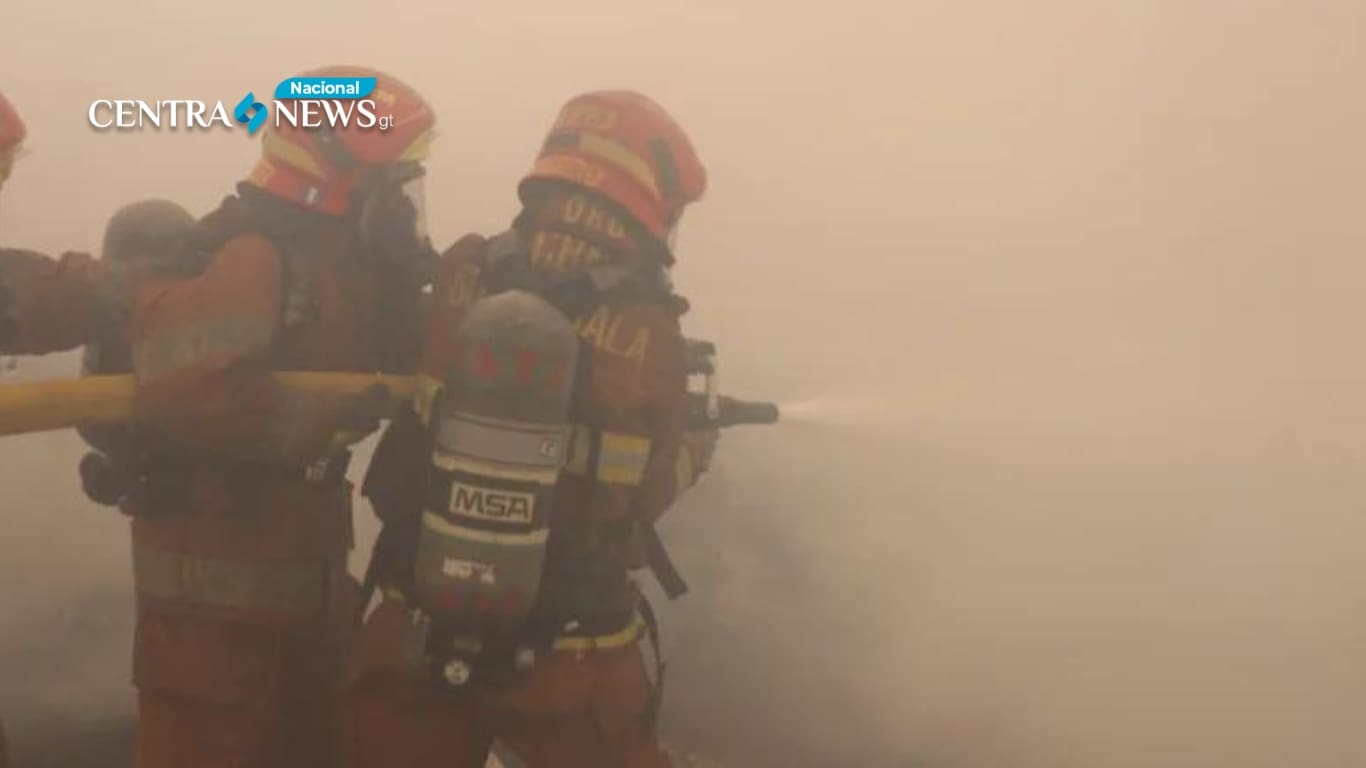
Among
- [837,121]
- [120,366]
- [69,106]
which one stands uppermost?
[837,121]

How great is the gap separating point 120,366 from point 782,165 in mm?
2540

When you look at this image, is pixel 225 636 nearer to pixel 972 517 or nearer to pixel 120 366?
pixel 120 366

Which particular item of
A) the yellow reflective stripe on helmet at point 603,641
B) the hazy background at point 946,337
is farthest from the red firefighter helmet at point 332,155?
the hazy background at point 946,337

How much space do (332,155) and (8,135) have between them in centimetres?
47

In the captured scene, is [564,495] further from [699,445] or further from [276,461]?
[276,461]

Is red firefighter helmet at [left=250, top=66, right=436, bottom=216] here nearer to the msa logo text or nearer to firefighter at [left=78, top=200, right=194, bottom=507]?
firefighter at [left=78, top=200, right=194, bottom=507]

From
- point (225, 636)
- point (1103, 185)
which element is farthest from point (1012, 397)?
point (225, 636)

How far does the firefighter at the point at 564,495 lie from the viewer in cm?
176

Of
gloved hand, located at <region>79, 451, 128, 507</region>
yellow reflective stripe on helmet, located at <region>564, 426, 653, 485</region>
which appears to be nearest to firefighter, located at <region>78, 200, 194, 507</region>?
gloved hand, located at <region>79, 451, 128, 507</region>

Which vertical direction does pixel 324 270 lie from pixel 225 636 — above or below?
above

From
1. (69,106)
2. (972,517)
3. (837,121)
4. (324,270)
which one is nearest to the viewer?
(324,270)

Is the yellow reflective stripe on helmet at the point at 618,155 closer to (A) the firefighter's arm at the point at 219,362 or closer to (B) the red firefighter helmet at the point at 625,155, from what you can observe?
(B) the red firefighter helmet at the point at 625,155

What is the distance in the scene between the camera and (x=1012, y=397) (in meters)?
3.74

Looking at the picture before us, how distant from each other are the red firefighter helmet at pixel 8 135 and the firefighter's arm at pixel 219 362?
284 mm
